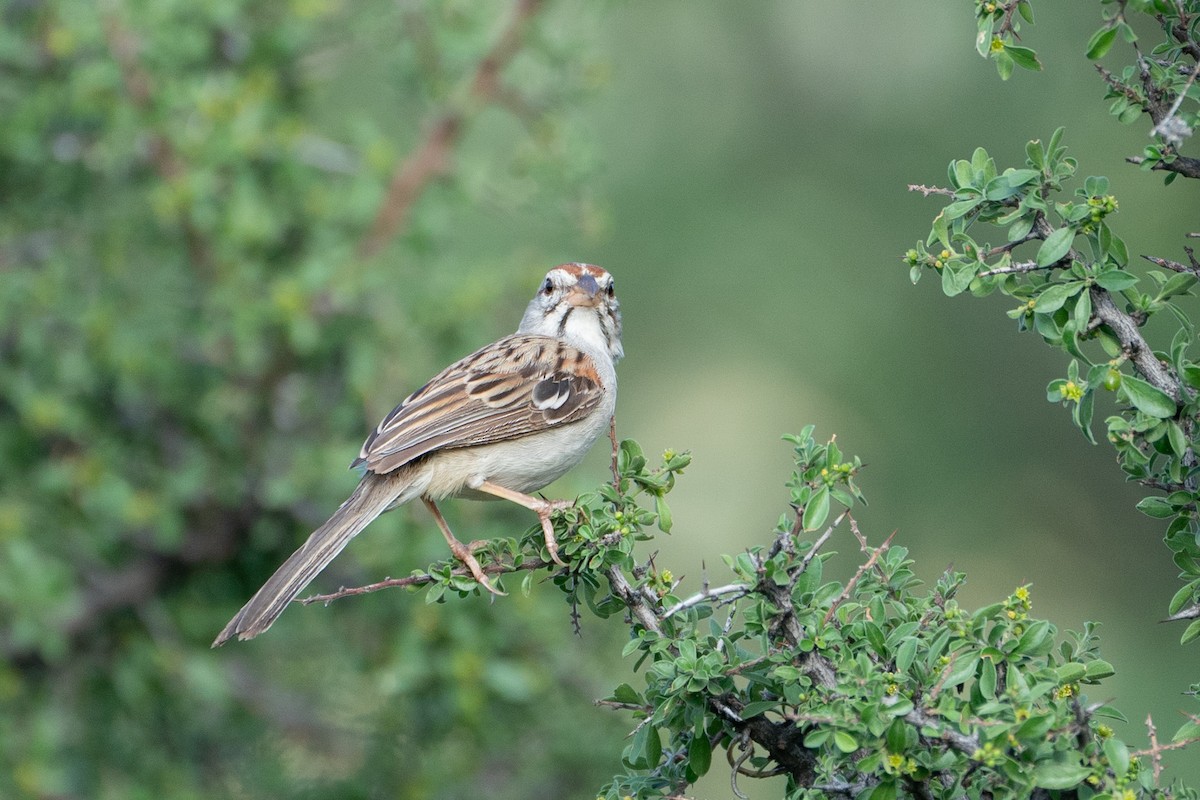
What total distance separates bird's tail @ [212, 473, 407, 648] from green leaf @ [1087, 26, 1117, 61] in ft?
7.39

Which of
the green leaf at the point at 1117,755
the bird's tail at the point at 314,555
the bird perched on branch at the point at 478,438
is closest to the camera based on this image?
the green leaf at the point at 1117,755

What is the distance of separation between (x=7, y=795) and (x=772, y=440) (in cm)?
487

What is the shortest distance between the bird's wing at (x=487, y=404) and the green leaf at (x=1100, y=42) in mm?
2325

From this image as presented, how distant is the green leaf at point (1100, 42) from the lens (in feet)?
7.77

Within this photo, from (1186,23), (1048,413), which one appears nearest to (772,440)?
(1048,413)

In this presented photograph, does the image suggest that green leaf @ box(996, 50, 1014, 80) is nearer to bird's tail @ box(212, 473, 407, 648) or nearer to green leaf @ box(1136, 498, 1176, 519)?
green leaf @ box(1136, 498, 1176, 519)

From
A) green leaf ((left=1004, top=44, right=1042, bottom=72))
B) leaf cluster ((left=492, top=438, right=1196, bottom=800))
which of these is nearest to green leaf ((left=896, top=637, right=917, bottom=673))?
leaf cluster ((left=492, top=438, right=1196, bottom=800))

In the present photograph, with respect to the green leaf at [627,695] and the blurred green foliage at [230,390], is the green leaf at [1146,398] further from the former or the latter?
the blurred green foliage at [230,390]

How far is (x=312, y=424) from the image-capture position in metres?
5.34

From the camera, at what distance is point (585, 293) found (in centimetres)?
516

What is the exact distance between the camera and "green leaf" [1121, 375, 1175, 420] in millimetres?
2350

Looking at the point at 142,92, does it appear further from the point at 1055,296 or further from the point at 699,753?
the point at 1055,296

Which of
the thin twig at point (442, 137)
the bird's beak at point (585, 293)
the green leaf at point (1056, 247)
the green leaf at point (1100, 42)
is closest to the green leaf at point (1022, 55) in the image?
the green leaf at point (1100, 42)

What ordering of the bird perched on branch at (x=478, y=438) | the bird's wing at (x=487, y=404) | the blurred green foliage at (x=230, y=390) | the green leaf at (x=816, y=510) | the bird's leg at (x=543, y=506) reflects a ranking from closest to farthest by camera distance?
the green leaf at (x=816, y=510)
the bird's leg at (x=543, y=506)
the bird perched on branch at (x=478, y=438)
the bird's wing at (x=487, y=404)
the blurred green foliage at (x=230, y=390)
